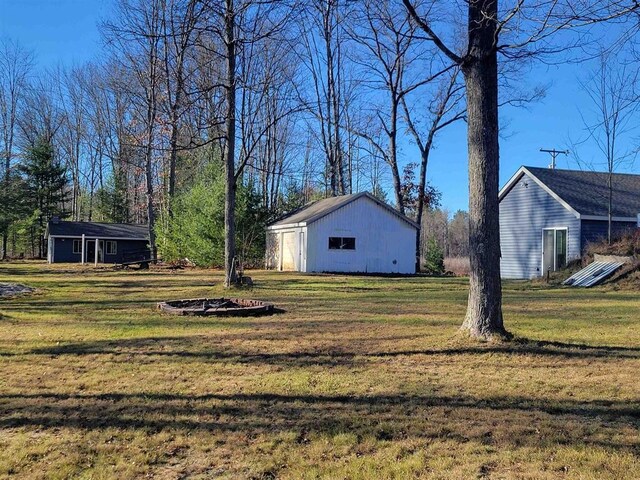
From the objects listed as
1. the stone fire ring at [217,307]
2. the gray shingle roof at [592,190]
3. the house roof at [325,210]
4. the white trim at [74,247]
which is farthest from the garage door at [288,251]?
the white trim at [74,247]

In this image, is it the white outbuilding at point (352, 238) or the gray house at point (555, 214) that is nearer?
the gray house at point (555, 214)

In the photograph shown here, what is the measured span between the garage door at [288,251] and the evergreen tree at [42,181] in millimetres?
27120

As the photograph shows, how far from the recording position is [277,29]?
1253 cm

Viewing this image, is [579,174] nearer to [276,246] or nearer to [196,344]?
[276,246]

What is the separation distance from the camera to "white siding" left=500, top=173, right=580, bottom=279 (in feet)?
70.3

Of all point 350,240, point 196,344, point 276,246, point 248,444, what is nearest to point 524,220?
point 350,240

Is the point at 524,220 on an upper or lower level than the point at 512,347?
upper

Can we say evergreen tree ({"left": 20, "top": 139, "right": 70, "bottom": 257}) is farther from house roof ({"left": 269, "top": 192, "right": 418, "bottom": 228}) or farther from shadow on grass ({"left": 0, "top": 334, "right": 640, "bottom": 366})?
shadow on grass ({"left": 0, "top": 334, "right": 640, "bottom": 366})

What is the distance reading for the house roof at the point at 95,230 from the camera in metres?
39.0

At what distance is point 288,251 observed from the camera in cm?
2623

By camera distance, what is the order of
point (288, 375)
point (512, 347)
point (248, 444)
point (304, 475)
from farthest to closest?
point (512, 347), point (288, 375), point (248, 444), point (304, 475)

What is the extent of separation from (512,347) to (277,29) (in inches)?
379

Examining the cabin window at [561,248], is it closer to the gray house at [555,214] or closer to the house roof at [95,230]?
the gray house at [555,214]

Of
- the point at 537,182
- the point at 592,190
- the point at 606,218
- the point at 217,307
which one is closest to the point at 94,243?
the point at 537,182
